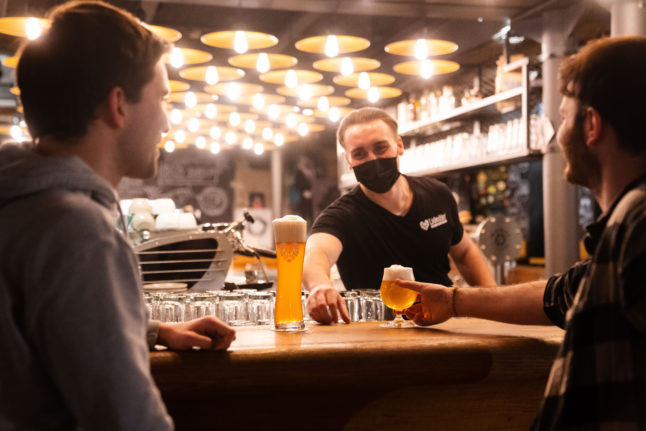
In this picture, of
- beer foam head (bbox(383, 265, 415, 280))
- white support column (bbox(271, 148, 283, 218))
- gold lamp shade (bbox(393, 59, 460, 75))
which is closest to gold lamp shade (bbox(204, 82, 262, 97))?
gold lamp shade (bbox(393, 59, 460, 75))

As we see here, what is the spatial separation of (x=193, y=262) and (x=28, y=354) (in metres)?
2.56

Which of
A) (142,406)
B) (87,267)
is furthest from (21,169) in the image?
(142,406)

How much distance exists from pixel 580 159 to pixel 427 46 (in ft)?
14.0

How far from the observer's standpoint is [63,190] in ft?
3.62

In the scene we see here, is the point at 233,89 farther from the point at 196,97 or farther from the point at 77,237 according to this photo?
the point at 77,237

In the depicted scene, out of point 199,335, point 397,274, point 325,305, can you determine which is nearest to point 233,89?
point 325,305

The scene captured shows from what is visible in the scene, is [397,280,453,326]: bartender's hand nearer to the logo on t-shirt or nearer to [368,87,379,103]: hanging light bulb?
the logo on t-shirt

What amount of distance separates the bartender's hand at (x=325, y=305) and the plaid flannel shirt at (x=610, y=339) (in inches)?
32.4

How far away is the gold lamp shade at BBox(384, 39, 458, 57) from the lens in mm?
5328

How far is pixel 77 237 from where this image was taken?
1026mm

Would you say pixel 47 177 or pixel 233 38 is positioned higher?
pixel 233 38

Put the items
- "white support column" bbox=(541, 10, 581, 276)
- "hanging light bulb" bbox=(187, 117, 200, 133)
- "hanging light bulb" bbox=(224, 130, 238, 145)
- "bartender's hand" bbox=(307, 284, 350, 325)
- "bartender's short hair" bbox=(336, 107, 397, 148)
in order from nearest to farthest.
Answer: "bartender's hand" bbox=(307, 284, 350, 325) → "bartender's short hair" bbox=(336, 107, 397, 148) → "white support column" bbox=(541, 10, 581, 276) → "hanging light bulb" bbox=(187, 117, 200, 133) → "hanging light bulb" bbox=(224, 130, 238, 145)

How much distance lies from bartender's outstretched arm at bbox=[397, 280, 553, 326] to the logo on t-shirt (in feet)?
4.04

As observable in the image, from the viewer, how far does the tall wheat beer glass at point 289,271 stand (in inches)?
73.5
